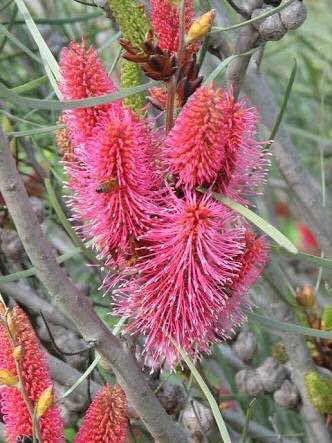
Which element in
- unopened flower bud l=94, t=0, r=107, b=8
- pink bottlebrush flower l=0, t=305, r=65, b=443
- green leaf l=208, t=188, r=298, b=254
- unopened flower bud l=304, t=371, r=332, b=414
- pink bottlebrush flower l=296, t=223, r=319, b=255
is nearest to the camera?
green leaf l=208, t=188, r=298, b=254

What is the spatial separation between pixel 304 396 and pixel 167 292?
0.39 metres

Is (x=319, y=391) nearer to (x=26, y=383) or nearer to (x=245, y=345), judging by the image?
(x=245, y=345)

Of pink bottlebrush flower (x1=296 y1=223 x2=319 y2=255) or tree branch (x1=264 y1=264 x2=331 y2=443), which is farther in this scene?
pink bottlebrush flower (x1=296 y1=223 x2=319 y2=255)

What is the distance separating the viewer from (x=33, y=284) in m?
0.98

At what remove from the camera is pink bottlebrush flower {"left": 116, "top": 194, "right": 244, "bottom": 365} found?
517mm

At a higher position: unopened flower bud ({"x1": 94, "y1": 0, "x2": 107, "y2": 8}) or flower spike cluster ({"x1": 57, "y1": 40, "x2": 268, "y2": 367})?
unopened flower bud ({"x1": 94, "y1": 0, "x2": 107, "y2": 8})

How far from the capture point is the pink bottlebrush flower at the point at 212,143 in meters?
0.48

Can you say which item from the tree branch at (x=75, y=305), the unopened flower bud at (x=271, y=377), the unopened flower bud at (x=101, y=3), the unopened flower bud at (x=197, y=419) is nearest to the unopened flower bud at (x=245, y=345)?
the unopened flower bud at (x=271, y=377)

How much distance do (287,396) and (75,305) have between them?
42 centimetres

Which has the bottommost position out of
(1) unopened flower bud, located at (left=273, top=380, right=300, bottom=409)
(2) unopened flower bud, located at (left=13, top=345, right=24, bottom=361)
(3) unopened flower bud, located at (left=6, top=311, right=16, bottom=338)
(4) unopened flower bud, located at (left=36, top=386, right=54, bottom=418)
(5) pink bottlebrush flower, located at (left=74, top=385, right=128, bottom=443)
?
(1) unopened flower bud, located at (left=273, top=380, right=300, bottom=409)

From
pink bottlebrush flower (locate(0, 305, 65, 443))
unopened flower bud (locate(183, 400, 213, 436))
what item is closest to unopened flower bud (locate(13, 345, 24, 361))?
pink bottlebrush flower (locate(0, 305, 65, 443))

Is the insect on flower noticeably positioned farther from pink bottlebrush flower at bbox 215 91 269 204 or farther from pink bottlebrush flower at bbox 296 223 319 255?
pink bottlebrush flower at bbox 296 223 319 255

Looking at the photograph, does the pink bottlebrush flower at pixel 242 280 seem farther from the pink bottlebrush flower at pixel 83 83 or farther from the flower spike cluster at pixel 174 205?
the pink bottlebrush flower at pixel 83 83

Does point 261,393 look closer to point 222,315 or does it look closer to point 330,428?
Result: point 330,428
